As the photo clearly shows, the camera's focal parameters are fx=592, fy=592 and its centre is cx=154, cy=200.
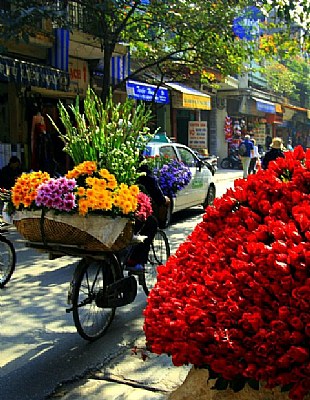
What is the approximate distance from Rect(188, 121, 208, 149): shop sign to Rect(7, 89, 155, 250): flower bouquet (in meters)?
22.0

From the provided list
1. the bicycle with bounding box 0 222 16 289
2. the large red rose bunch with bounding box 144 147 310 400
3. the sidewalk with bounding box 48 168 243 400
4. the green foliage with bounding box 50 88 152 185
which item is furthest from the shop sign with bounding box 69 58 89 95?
the large red rose bunch with bounding box 144 147 310 400

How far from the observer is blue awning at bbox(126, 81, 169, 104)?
1892 centimetres

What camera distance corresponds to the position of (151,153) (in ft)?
37.8

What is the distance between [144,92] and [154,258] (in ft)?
44.7

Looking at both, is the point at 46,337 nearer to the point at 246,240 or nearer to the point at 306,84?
the point at 246,240

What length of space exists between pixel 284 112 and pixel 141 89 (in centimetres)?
2639

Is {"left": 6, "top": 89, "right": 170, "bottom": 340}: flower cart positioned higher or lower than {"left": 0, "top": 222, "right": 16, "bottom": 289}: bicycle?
higher

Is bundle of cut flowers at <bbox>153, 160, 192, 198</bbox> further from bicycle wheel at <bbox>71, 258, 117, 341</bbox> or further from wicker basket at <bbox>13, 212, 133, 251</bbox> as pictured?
wicker basket at <bbox>13, 212, 133, 251</bbox>

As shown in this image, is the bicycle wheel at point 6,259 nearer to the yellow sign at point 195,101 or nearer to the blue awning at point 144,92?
the blue awning at point 144,92

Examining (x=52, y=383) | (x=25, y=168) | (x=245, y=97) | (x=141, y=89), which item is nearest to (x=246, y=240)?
(x=52, y=383)

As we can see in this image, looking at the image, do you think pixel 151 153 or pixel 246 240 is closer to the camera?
pixel 246 240

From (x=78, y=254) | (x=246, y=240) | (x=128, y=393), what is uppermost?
(x=246, y=240)

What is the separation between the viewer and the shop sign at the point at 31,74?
11.9m

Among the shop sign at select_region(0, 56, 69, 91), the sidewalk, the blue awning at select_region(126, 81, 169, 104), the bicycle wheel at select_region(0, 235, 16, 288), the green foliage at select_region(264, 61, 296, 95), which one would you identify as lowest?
the sidewalk
